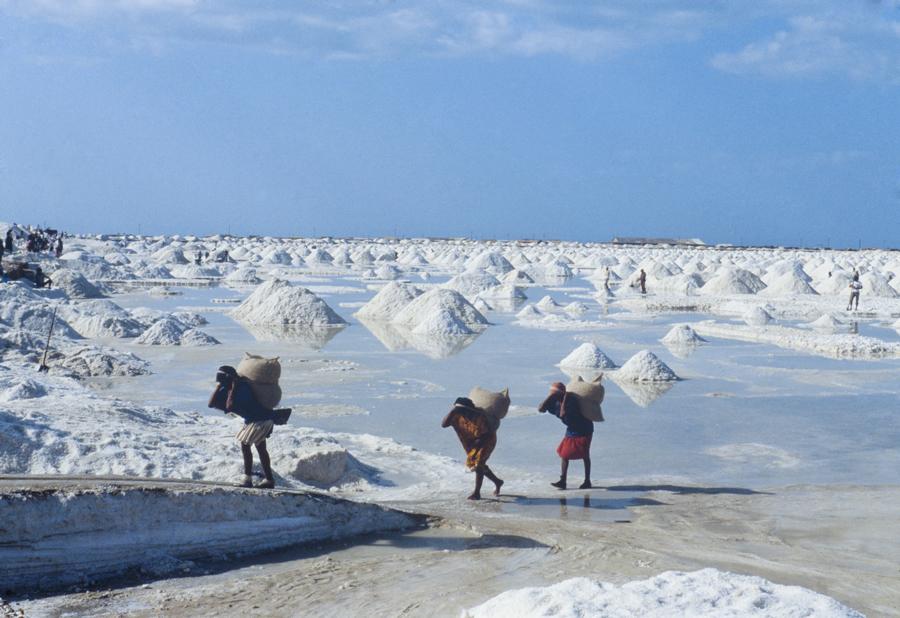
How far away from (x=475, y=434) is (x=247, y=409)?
1201 millimetres

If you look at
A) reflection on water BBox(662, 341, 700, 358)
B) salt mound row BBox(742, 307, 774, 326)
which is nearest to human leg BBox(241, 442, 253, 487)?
reflection on water BBox(662, 341, 700, 358)

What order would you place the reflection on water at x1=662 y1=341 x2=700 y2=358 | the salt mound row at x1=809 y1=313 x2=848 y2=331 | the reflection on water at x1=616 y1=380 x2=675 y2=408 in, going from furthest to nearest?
Result: the salt mound row at x1=809 y1=313 x2=848 y2=331
the reflection on water at x1=662 y1=341 x2=700 y2=358
the reflection on water at x1=616 y1=380 x2=675 y2=408

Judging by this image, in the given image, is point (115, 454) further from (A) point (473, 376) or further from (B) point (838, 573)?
(A) point (473, 376)

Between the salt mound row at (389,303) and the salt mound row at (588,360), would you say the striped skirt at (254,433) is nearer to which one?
the salt mound row at (588,360)

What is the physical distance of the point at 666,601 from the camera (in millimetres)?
3254

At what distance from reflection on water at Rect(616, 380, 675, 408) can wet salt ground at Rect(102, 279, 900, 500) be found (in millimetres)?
86

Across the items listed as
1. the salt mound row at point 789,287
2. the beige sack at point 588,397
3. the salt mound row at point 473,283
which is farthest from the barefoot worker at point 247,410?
the salt mound row at point 789,287

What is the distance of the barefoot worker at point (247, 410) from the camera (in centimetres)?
477

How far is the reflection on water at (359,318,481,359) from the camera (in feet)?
39.4

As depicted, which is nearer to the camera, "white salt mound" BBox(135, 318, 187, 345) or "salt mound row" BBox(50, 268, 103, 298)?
"white salt mound" BBox(135, 318, 187, 345)

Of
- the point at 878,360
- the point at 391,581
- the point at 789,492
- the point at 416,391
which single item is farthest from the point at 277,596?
the point at 878,360

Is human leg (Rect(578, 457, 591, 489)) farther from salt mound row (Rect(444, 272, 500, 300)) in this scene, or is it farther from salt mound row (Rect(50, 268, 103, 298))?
salt mound row (Rect(444, 272, 500, 300))

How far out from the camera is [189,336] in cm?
1209

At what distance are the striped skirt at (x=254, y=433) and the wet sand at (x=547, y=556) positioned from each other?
654 mm
